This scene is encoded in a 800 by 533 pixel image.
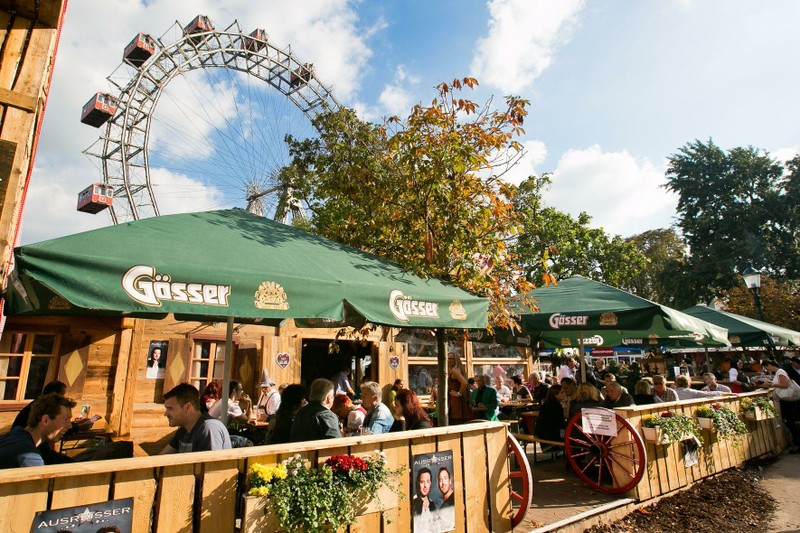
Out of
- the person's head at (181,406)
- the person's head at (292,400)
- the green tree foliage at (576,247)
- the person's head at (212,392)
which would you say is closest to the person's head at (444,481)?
the person's head at (292,400)

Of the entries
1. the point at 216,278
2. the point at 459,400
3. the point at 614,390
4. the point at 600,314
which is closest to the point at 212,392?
the point at 459,400

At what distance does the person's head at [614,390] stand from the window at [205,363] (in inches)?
291

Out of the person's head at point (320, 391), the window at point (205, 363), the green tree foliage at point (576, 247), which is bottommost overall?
the person's head at point (320, 391)

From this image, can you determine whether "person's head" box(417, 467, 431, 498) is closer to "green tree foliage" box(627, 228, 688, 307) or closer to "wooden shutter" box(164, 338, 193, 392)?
"wooden shutter" box(164, 338, 193, 392)

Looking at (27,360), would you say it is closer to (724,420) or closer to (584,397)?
(584,397)

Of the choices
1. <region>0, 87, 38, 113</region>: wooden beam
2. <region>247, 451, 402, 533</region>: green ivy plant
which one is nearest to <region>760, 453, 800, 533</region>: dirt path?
<region>247, 451, 402, 533</region>: green ivy plant

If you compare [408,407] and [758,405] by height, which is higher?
[408,407]

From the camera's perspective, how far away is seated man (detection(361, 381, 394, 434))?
Result: 494 centimetres

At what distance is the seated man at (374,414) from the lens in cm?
494

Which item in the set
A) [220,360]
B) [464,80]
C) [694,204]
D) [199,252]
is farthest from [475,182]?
[694,204]

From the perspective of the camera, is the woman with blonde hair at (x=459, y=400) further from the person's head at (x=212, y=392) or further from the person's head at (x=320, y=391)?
the person's head at (x=320, y=391)

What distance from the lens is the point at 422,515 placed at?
10.9 ft

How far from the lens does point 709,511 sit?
4.99m

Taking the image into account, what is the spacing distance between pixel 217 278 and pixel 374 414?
113 inches
